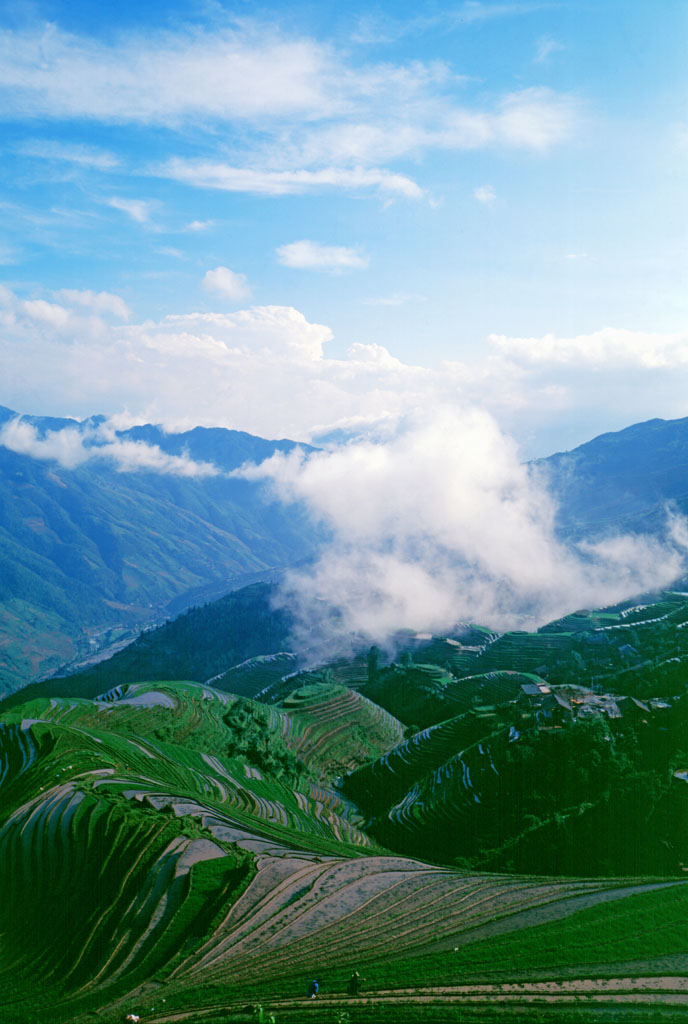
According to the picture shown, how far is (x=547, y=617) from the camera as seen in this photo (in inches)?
6821

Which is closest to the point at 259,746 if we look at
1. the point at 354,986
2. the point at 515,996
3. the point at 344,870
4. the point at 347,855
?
the point at 347,855

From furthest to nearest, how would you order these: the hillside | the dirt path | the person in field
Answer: the hillside < the person in field < the dirt path

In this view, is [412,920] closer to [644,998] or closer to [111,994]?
[644,998]

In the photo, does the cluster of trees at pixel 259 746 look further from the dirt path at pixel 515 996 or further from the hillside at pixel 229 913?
the dirt path at pixel 515 996

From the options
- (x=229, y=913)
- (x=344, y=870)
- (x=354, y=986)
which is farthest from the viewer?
(x=344, y=870)

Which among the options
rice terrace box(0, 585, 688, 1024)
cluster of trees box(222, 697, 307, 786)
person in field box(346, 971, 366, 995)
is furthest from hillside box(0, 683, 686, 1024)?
cluster of trees box(222, 697, 307, 786)

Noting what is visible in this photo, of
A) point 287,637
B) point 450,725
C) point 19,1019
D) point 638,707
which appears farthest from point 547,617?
point 19,1019

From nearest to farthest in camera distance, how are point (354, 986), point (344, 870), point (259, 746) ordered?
point (354, 986)
point (344, 870)
point (259, 746)

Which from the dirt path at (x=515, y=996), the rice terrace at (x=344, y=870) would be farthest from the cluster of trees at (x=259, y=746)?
the dirt path at (x=515, y=996)

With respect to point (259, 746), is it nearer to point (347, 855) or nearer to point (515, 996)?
point (347, 855)

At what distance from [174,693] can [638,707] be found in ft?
173

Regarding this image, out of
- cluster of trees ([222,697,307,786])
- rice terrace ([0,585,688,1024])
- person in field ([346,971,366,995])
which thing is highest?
person in field ([346,971,366,995])

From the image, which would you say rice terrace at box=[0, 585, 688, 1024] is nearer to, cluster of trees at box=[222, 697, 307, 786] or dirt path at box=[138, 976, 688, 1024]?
dirt path at box=[138, 976, 688, 1024]

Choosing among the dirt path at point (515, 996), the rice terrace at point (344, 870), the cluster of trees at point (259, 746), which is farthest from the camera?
the cluster of trees at point (259, 746)
